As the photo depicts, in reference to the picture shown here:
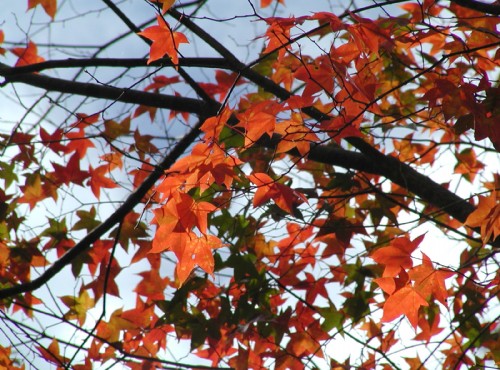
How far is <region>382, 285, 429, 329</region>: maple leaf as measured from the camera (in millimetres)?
1692

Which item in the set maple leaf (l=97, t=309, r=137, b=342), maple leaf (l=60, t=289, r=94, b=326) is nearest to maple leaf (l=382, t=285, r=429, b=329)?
maple leaf (l=97, t=309, r=137, b=342)

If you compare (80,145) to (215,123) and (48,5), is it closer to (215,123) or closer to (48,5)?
(48,5)

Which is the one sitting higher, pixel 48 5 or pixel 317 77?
pixel 48 5

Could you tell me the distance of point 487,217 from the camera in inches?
66.3

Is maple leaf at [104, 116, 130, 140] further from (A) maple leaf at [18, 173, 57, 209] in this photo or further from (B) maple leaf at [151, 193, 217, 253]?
(B) maple leaf at [151, 193, 217, 253]

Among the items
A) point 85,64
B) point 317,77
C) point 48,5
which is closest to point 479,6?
point 317,77

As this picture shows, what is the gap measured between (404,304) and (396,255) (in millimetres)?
174

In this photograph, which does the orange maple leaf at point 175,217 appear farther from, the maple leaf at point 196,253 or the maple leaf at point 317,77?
the maple leaf at point 317,77

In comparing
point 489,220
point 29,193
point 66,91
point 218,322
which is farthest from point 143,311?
point 489,220

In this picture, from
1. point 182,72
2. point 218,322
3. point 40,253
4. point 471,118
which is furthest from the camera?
point 40,253

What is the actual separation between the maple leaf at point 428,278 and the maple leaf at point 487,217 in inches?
6.5

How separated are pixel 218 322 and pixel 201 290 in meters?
0.28

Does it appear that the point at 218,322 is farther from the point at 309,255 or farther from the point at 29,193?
the point at 29,193

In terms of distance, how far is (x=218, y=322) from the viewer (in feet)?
7.66
